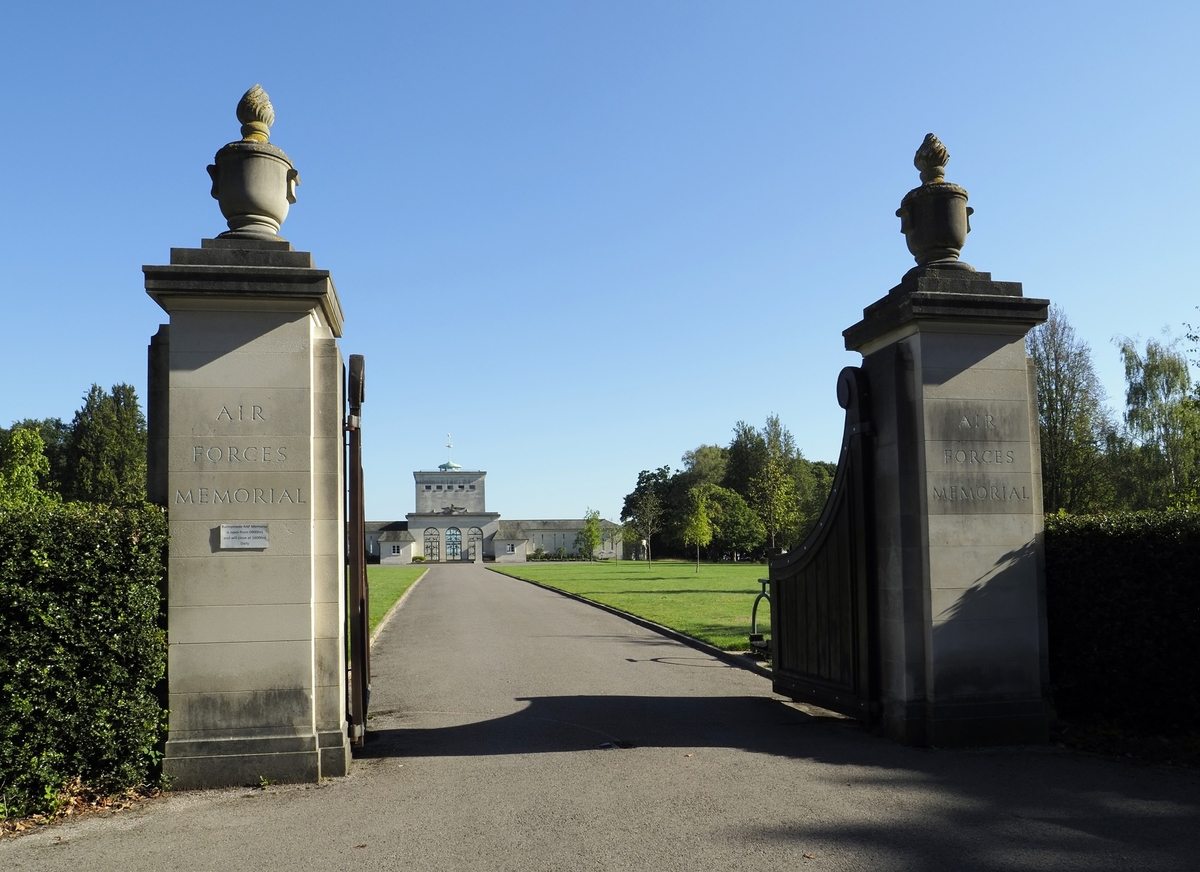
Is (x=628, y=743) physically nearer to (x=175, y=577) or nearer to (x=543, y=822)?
(x=543, y=822)

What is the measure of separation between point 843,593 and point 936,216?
3.73 meters

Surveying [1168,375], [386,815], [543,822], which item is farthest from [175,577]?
[1168,375]

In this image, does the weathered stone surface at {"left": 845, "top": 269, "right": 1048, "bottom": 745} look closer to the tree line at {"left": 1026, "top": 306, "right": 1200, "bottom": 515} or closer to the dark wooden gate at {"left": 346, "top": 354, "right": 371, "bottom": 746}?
the dark wooden gate at {"left": 346, "top": 354, "right": 371, "bottom": 746}

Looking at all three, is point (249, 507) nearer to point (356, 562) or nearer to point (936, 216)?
point (356, 562)

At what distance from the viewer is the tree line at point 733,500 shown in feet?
228

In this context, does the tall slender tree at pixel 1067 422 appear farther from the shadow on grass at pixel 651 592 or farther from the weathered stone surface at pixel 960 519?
the weathered stone surface at pixel 960 519

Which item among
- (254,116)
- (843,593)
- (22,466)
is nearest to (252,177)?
(254,116)

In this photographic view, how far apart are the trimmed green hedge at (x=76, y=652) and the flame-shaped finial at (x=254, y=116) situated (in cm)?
334

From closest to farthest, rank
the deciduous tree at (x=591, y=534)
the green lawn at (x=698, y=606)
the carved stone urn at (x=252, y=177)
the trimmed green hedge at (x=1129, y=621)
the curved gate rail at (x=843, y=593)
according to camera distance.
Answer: the carved stone urn at (x=252, y=177)
the trimmed green hedge at (x=1129, y=621)
the curved gate rail at (x=843, y=593)
the green lawn at (x=698, y=606)
the deciduous tree at (x=591, y=534)

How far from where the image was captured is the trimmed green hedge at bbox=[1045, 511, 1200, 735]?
777cm

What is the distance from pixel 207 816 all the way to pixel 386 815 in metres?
1.23

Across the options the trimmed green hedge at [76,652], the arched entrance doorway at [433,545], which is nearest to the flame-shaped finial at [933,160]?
the trimmed green hedge at [76,652]

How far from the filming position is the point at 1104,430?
140 ft

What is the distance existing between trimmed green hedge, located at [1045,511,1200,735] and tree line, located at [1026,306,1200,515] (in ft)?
113
